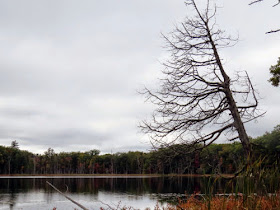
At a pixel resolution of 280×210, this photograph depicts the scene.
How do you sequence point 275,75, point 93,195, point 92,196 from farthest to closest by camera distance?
point 93,195
point 92,196
point 275,75

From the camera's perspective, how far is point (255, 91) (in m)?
7.41

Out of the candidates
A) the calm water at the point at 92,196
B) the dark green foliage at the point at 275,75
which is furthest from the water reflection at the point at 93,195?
the dark green foliage at the point at 275,75

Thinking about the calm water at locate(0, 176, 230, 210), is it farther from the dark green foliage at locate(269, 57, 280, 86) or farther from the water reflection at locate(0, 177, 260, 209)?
the dark green foliage at locate(269, 57, 280, 86)

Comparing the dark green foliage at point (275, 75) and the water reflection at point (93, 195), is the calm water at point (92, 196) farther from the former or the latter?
the dark green foliage at point (275, 75)

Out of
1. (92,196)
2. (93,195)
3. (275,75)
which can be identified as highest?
(275,75)

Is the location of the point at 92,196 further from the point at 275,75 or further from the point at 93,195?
the point at 275,75

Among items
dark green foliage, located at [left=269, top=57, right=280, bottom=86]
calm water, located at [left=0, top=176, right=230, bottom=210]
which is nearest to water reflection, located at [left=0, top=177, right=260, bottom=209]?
calm water, located at [left=0, top=176, right=230, bottom=210]

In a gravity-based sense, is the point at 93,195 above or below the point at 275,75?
below

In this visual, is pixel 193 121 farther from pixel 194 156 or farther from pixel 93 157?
pixel 93 157

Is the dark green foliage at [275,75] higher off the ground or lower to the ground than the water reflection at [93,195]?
higher

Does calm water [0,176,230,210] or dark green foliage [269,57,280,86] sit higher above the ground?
dark green foliage [269,57,280,86]

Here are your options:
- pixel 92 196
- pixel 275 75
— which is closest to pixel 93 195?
pixel 92 196

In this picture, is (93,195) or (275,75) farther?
(93,195)

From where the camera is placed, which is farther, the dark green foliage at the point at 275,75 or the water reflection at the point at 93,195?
the water reflection at the point at 93,195
